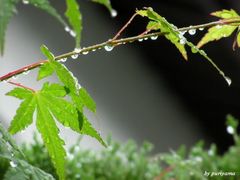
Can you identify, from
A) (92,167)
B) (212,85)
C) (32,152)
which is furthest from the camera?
(212,85)

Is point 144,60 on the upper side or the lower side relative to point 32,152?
upper

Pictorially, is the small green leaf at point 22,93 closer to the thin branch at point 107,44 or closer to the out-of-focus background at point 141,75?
the thin branch at point 107,44

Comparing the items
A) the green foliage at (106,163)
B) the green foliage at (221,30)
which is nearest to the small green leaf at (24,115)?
the green foliage at (221,30)

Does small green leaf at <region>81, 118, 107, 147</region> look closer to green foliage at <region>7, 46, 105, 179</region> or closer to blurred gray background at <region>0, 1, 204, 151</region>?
green foliage at <region>7, 46, 105, 179</region>

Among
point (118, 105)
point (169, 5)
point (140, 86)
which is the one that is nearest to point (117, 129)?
point (118, 105)

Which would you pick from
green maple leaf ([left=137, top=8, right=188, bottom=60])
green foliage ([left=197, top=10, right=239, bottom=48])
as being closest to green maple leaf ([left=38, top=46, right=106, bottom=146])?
green maple leaf ([left=137, top=8, right=188, bottom=60])

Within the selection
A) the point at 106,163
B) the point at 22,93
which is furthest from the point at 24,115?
the point at 106,163

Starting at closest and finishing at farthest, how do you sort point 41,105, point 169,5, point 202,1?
1. point 41,105
2. point 202,1
3. point 169,5

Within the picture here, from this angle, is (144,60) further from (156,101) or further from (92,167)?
(92,167)
